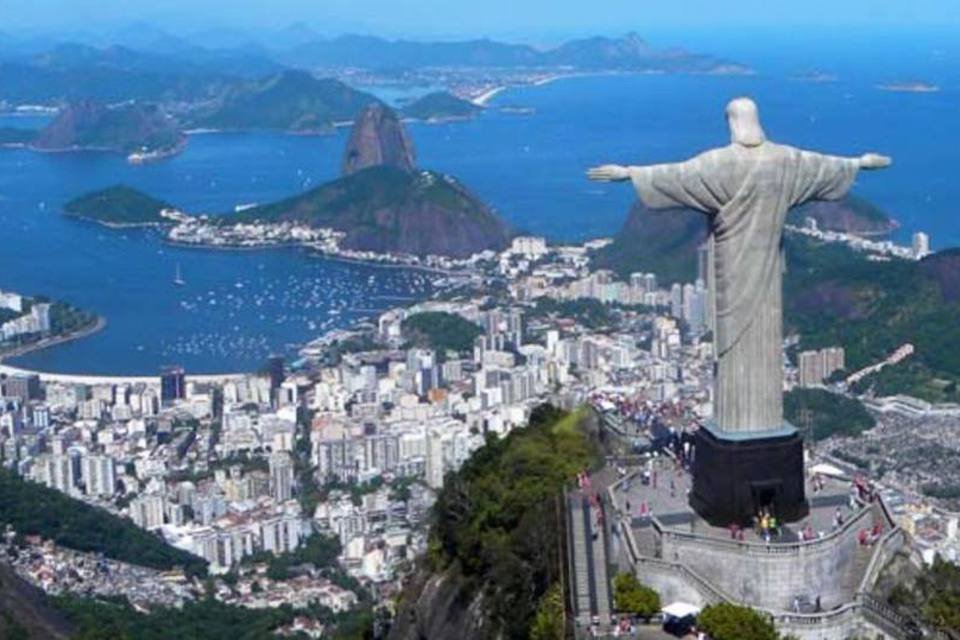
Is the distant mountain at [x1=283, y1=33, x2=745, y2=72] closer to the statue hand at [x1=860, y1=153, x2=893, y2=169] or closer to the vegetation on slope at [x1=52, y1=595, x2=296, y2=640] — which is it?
the vegetation on slope at [x1=52, y1=595, x2=296, y2=640]

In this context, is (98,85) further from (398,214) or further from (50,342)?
(50,342)

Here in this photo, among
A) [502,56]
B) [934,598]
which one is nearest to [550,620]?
[934,598]

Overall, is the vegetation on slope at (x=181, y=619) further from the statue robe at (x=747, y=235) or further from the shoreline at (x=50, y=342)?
the shoreline at (x=50, y=342)

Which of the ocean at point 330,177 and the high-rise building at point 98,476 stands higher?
the ocean at point 330,177

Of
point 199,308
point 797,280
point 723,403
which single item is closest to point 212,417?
point 199,308

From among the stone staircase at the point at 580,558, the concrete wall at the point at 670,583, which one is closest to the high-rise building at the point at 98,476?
the stone staircase at the point at 580,558

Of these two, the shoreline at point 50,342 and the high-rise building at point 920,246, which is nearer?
the shoreline at point 50,342

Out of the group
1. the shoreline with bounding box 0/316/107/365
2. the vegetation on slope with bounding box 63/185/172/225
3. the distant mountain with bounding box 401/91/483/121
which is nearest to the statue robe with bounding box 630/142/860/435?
the shoreline with bounding box 0/316/107/365
